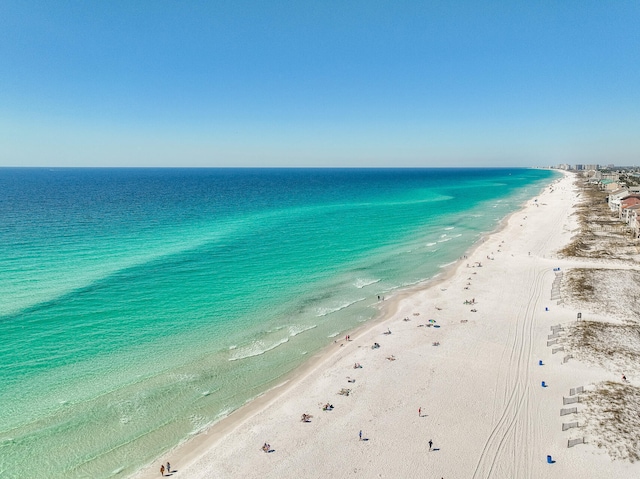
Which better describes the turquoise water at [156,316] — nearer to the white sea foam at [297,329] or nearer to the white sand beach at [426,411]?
the white sea foam at [297,329]

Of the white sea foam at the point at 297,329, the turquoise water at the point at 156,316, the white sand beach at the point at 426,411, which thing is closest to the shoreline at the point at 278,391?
the white sand beach at the point at 426,411

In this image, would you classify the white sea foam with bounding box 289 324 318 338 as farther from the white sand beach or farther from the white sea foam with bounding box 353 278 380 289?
the white sea foam with bounding box 353 278 380 289

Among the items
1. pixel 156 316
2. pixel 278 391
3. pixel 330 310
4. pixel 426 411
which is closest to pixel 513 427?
pixel 426 411

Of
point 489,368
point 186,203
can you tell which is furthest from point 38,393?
point 186,203

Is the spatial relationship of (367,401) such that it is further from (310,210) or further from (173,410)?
(310,210)

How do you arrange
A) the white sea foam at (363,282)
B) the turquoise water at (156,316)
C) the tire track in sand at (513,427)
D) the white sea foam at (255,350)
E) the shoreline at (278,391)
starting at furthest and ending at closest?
the white sea foam at (363,282) → the white sea foam at (255,350) → the turquoise water at (156,316) → the shoreline at (278,391) → the tire track in sand at (513,427)

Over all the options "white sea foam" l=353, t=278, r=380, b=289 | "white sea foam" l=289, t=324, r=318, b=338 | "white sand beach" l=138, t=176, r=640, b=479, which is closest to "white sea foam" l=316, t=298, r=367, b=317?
"white sea foam" l=289, t=324, r=318, b=338

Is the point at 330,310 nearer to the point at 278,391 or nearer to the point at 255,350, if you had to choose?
the point at 255,350
